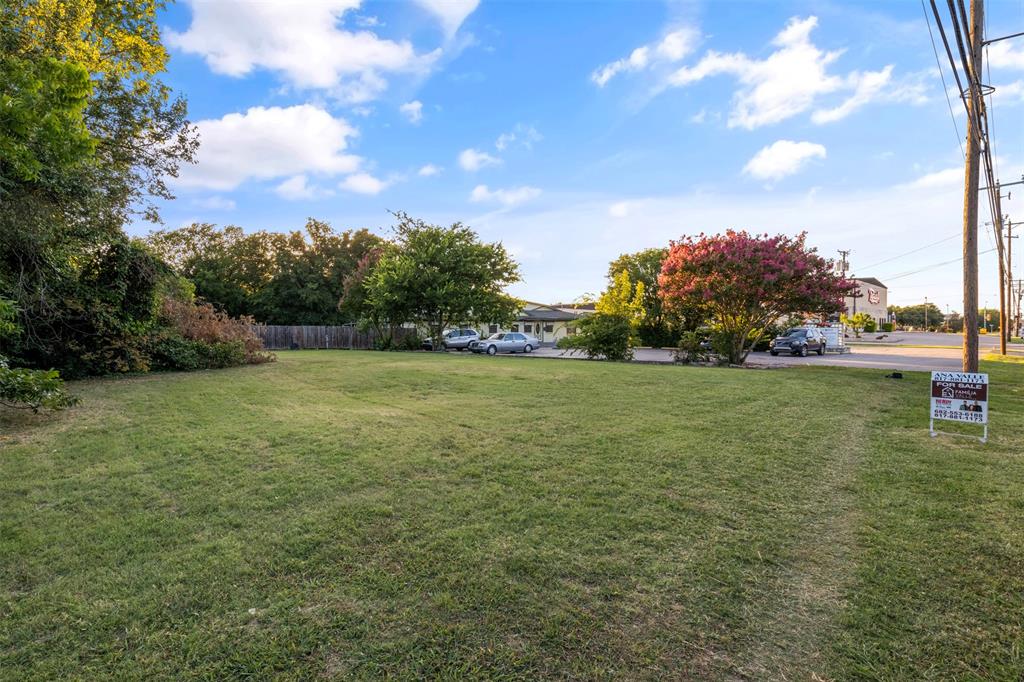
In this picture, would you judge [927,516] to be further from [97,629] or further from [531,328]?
[531,328]

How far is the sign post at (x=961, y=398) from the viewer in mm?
5664

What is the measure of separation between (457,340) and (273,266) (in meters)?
19.7

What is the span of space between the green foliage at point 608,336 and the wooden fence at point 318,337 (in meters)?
14.2

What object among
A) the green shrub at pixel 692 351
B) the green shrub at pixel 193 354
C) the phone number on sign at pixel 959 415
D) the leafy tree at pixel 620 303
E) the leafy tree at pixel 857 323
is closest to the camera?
the phone number on sign at pixel 959 415

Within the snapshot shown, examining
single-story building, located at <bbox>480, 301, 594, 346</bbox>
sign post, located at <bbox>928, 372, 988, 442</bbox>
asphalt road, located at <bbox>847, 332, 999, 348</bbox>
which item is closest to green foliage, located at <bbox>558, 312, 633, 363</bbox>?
sign post, located at <bbox>928, 372, 988, 442</bbox>

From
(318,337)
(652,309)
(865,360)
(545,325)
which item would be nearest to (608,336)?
(865,360)

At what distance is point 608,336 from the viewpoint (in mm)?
18875

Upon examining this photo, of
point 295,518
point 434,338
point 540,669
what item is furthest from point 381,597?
point 434,338

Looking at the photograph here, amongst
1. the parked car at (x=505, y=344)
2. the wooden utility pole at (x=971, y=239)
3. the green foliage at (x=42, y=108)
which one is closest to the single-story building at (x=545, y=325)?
the parked car at (x=505, y=344)

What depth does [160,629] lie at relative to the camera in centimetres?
234

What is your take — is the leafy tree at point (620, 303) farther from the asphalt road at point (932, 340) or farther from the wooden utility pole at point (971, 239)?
the asphalt road at point (932, 340)

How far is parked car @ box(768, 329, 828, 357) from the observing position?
2505 cm

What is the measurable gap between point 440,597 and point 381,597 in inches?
12.6

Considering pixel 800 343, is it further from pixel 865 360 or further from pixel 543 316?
pixel 543 316
